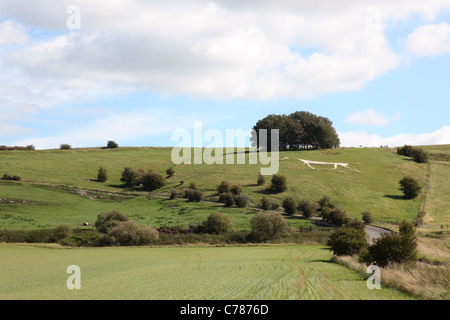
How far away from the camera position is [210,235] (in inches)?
2496

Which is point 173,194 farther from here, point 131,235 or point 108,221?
point 131,235

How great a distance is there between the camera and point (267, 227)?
61000 millimetres

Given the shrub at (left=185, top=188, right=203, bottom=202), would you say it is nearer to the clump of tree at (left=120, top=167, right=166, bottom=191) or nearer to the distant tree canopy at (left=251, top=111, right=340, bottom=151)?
the clump of tree at (left=120, top=167, right=166, bottom=191)

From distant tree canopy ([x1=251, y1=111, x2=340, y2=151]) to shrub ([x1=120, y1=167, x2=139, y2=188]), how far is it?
6825 cm

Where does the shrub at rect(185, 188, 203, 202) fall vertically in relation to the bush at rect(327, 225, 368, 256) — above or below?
below

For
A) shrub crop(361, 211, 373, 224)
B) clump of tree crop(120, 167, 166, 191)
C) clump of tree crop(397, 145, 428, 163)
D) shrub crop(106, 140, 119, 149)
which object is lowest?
shrub crop(361, 211, 373, 224)

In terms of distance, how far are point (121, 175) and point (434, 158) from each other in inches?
4375

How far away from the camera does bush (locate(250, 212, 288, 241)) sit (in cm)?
6100

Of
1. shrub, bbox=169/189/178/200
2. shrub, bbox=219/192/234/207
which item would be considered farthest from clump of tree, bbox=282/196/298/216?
shrub, bbox=169/189/178/200

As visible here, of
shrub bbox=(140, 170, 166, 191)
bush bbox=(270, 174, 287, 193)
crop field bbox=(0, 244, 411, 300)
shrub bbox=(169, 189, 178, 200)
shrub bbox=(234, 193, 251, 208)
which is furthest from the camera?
shrub bbox=(140, 170, 166, 191)

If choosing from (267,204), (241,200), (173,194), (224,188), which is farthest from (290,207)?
(173,194)
